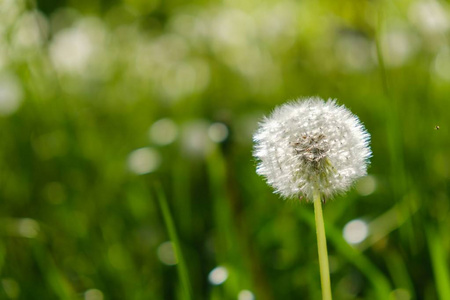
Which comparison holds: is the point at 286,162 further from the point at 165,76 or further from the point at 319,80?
the point at 165,76

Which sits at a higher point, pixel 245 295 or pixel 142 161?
pixel 142 161

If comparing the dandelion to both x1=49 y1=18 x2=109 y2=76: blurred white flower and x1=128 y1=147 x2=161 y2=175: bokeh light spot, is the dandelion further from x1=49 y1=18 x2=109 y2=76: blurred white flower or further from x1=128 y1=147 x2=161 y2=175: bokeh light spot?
x1=49 y1=18 x2=109 y2=76: blurred white flower

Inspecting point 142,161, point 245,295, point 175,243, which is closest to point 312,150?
point 175,243

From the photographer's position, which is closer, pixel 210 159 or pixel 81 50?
pixel 210 159

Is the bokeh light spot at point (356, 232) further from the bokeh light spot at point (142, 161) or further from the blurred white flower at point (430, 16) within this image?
the blurred white flower at point (430, 16)

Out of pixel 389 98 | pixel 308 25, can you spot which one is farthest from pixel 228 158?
pixel 308 25

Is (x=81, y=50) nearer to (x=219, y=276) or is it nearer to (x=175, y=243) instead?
(x=219, y=276)
